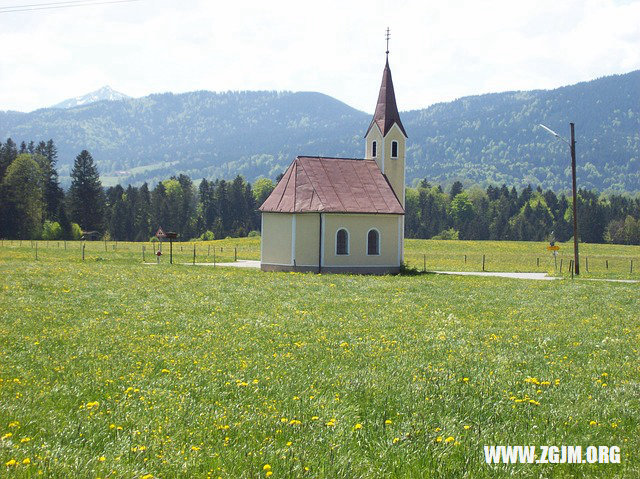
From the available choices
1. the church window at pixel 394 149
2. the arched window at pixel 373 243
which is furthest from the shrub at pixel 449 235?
the arched window at pixel 373 243

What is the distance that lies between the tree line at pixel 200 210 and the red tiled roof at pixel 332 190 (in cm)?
7094

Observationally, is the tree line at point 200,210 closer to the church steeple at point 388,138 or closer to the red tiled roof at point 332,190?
the red tiled roof at point 332,190

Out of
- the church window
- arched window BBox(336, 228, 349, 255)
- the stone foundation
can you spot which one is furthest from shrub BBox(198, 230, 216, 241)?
arched window BBox(336, 228, 349, 255)

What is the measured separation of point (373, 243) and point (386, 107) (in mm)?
10187

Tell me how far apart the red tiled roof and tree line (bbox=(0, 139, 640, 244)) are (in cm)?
7094

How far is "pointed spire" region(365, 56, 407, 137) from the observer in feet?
149

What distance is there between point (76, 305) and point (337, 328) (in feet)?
26.2

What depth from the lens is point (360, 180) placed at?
4381cm

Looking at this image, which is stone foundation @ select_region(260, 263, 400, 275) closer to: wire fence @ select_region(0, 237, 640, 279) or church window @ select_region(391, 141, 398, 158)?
wire fence @ select_region(0, 237, 640, 279)

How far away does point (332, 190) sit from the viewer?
42.3 meters

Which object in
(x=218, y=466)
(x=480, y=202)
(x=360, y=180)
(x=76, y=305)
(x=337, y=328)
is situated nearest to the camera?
(x=218, y=466)

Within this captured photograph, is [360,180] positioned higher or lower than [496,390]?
higher

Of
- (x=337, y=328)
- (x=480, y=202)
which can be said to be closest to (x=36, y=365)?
(x=337, y=328)

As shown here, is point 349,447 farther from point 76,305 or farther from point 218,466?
point 76,305
